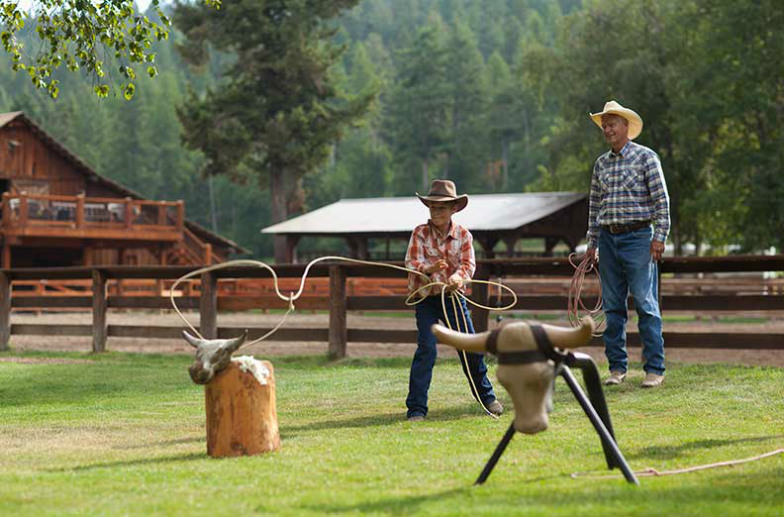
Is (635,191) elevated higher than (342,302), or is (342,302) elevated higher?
(635,191)

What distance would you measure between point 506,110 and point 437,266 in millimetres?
82706

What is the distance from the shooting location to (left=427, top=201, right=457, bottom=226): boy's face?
24.7 ft

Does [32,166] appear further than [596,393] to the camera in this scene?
Yes

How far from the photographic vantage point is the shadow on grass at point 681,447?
5.89 metres

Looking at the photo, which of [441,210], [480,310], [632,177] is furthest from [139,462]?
[480,310]

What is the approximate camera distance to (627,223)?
8602mm

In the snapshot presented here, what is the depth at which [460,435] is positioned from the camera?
6758 millimetres

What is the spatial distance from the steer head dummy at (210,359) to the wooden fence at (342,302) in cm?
474

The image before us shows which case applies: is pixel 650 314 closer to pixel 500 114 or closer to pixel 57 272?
pixel 57 272

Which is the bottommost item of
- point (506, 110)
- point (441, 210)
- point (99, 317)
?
point (99, 317)

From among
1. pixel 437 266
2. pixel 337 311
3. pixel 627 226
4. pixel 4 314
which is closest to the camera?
pixel 437 266

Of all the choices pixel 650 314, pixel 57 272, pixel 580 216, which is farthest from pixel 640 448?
pixel 580 216

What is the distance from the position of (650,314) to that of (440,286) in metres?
2.03

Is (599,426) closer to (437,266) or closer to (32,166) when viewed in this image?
(437,266)
